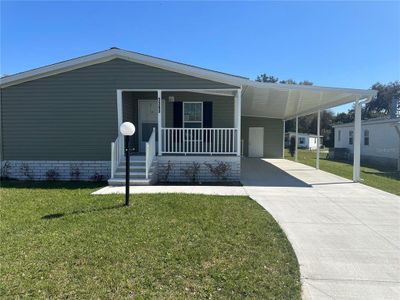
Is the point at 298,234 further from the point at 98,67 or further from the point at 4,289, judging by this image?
the point at 98,67

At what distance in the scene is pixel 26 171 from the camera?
1056cm

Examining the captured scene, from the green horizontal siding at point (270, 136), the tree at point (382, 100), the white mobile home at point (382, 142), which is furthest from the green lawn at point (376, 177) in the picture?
the tree at point (382, 100)

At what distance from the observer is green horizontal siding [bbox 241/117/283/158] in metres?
20.7

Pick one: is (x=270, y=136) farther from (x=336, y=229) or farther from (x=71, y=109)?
(x=336, y=229)

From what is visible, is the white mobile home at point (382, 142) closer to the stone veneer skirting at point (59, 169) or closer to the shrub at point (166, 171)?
the shrub at point (166, 171)

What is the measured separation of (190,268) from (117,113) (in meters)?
7.56

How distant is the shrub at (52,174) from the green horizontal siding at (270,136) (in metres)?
12.9

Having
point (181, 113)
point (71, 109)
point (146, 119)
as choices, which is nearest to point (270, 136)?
point (181, 113)

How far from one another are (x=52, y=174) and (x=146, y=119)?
3.84 metres

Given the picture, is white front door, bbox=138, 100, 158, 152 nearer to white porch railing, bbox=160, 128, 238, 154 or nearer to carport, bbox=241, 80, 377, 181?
white porch railing, bbox=160, 128, 238, 154

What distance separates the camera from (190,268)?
12.1ft

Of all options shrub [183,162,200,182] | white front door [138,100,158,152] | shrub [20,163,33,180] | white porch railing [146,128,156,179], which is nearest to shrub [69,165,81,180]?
shrub [20,163,33,180]

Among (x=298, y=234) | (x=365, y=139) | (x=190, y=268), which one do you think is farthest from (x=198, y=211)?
(x=365, y=139)

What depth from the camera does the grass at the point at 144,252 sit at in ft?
10.6
